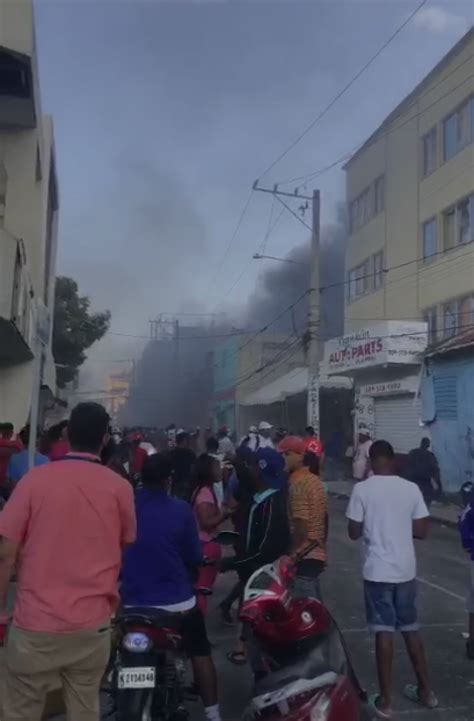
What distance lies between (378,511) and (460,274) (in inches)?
764

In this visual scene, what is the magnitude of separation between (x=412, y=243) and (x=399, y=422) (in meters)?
6.70

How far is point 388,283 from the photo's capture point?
93.2 feet

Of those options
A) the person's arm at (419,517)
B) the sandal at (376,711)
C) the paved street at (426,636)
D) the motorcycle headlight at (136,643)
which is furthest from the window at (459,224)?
the motorcycle headlight at (136,643)

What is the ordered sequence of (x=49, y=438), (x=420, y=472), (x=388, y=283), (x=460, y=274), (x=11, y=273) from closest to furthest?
(x=49, y=438), (x=11, y=273), (x=420, y=472), (x=460, y=274), (x=388, y=283)

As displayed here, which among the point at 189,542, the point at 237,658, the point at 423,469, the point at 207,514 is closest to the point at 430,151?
the point at 423,469

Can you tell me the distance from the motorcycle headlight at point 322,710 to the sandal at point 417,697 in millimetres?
1894

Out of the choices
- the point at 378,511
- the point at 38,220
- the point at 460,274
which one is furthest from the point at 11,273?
the point at 460,274

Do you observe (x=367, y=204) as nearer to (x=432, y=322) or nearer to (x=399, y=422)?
(x=432, y=322)

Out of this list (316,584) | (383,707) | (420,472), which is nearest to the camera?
(383,707)

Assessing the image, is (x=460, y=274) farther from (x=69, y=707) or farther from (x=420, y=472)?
(x=69, y=707)

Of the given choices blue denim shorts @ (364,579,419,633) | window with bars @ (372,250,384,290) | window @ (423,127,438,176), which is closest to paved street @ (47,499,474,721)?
blue denim shorts @ (364,579,419,633)

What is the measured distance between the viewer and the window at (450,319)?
2386cm

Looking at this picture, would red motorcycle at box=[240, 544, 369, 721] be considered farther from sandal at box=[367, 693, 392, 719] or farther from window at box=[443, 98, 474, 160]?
window at box=[443, 98, 474, 160]

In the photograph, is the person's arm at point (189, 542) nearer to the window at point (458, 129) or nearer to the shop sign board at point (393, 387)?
the shop sign board at point (393, 387)
